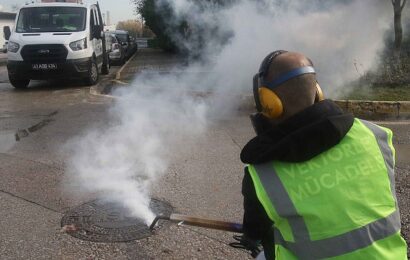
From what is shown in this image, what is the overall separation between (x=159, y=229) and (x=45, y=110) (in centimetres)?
614

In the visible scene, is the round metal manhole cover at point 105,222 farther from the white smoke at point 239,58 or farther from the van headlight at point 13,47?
the van headlight at point 13,47

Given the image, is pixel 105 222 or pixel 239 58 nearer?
pixel 105 222

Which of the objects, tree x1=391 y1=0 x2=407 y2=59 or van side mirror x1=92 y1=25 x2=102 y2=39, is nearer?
tree x1=391 y1=0 x2=407 y2=59

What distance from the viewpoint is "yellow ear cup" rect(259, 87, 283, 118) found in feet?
5.64

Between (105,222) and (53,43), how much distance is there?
8.69 metres

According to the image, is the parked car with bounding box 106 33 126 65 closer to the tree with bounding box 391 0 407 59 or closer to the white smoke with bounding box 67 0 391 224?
the white smoke with bounding box 67 0 391 224

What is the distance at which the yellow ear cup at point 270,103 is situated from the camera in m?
1.72

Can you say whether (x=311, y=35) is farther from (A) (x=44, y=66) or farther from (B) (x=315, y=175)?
(B) (x=315, y=175)

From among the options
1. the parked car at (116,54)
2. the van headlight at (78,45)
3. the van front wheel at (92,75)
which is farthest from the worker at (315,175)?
the parked car at (116,54)

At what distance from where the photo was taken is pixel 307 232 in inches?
63.3

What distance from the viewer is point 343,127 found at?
Answer: 1660mm

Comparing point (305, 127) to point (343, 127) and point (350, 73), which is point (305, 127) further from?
point (350, 73)

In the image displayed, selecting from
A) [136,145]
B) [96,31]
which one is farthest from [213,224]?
[96,31]

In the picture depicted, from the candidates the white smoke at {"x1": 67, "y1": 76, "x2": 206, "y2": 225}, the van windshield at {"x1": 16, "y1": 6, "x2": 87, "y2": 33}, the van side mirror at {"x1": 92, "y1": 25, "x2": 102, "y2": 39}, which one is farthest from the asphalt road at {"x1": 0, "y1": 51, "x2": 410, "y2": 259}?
the van side mirror at {"x1": 92, "y1": 25, "x2": 102, "y2": 39}
